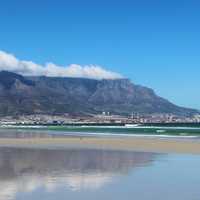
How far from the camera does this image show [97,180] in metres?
20.1

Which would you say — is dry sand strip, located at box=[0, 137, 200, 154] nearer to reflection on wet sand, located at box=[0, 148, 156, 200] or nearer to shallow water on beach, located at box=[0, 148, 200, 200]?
reflection on wet sand, located at box=[0, 148, 156, 200]

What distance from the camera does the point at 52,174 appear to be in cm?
2175

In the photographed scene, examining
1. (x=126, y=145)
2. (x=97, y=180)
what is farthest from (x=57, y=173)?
(x=126, y=145)

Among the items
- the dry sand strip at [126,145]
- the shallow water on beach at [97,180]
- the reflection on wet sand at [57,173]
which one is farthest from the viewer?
the dry sand strip at [126,145]

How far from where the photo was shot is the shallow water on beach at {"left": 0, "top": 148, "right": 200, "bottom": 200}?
16.7 m

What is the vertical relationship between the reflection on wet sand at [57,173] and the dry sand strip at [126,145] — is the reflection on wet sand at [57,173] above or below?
below

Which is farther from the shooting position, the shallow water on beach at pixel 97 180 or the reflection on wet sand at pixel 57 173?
the reflection on wet sand at pixel 57 173

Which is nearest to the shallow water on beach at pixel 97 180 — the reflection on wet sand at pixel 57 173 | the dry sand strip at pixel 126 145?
the reflection on wet sand at pixel 57 173

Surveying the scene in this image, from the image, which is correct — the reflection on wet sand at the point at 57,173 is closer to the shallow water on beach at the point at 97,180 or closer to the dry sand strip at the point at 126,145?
the shallow water on beach at the point at 97,180

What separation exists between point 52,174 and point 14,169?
280 centimetres

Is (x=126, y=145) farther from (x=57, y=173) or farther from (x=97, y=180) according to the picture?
(x=97, y=180)

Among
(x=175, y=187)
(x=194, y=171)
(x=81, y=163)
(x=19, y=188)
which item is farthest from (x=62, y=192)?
(x=81, y=163)

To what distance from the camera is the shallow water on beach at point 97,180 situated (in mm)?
16672

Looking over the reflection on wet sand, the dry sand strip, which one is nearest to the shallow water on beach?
the reflection on wet sand
